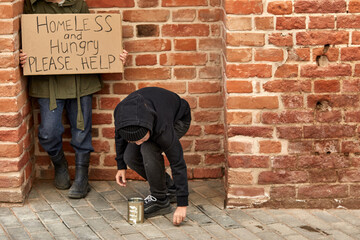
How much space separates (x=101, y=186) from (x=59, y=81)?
89cm

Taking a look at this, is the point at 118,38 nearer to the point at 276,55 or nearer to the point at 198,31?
the point at 198,31

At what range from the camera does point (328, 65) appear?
A: 4391mm

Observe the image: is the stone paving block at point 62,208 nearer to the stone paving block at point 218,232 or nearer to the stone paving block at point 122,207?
the stone paving block at point 122,207

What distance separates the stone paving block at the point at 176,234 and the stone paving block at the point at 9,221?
100 cm

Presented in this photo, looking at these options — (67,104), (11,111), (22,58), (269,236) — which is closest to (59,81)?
(67,104)

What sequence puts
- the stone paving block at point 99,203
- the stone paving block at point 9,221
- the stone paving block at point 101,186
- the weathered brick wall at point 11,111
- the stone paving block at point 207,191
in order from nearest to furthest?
the stone paving block at point 9,221
the weathered brick wall at point 11,111
the stone paving block at point 99,203
the stone paving block at point 207,191
the stone paving block at point 101,186

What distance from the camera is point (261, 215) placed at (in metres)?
4.46

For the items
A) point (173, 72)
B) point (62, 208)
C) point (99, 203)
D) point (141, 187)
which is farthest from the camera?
point (141, 187)

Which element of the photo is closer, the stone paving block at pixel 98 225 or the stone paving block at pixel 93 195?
the stone paving block at pixel 98 225

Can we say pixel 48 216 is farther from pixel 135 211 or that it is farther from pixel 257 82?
pixel 257 82

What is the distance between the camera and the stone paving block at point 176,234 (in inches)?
161

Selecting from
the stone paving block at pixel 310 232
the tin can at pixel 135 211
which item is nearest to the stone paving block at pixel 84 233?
the tin can at pixel 135 211

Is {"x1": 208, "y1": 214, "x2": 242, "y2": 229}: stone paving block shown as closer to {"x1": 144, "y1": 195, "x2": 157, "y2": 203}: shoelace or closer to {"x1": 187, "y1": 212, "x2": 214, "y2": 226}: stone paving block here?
{"x1": 187, "y1": 212, "x2": 214, "y2": 226}: stone paving block

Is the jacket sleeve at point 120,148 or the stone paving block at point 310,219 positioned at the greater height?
the jacket sleeve at point 120,148
